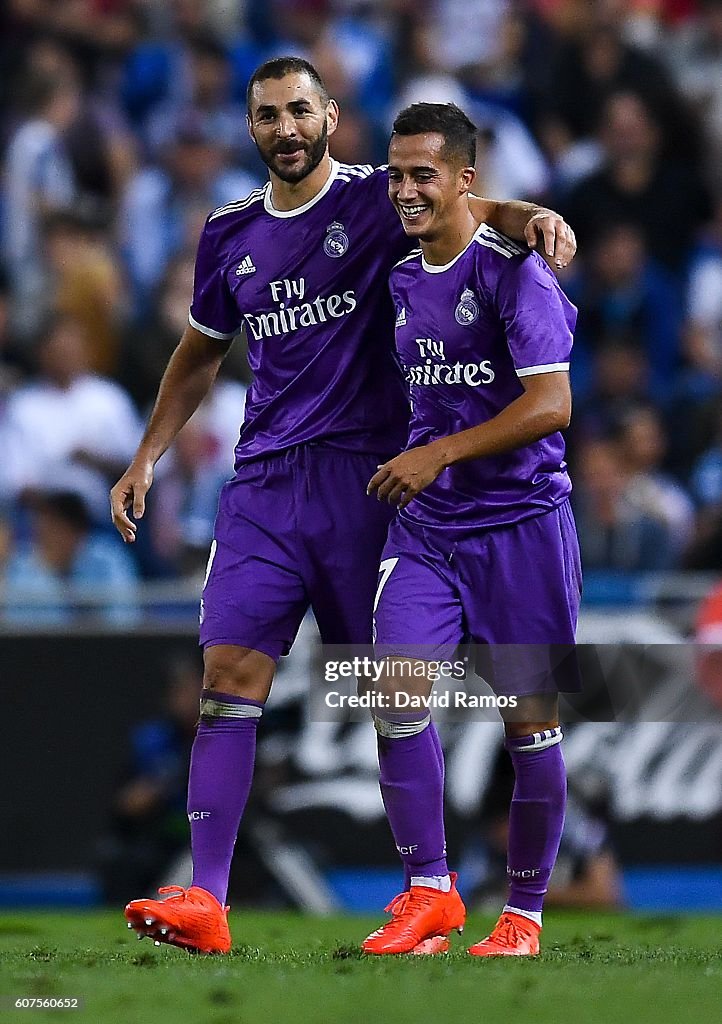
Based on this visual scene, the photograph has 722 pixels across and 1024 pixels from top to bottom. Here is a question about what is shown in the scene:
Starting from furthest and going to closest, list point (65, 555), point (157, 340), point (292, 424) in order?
point (157, 340), point (65, 555), point (292, 424)

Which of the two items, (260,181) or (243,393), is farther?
(260,181)

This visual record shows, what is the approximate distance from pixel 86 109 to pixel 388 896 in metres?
6.10

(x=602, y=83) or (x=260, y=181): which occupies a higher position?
(x=602, y=83)

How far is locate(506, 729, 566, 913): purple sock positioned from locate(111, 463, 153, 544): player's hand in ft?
4.28

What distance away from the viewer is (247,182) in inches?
459

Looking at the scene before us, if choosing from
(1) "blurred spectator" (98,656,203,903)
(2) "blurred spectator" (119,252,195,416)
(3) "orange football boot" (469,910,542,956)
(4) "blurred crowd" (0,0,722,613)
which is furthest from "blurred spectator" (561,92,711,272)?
(3) "orange football boot" (469,910,542,956)

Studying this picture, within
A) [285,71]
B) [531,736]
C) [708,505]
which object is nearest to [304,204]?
[285,71]

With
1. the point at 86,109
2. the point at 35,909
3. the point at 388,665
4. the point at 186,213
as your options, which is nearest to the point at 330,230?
the point at 388,665

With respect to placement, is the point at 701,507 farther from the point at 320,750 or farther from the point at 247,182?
the point at 247,182

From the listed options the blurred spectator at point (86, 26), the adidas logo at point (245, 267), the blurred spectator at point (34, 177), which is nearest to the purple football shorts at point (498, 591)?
the adidas logo at point (245, 267)

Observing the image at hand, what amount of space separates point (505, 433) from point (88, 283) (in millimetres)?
6479

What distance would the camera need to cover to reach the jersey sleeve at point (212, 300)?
5.64 metres

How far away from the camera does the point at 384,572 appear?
5.27 m

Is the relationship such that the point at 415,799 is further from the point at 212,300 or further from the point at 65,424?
the point at 65,424
